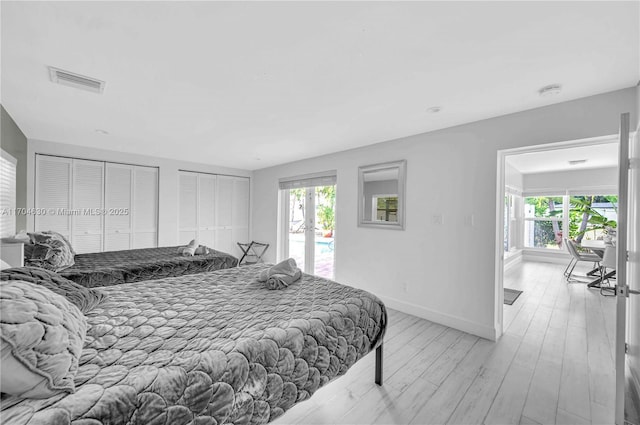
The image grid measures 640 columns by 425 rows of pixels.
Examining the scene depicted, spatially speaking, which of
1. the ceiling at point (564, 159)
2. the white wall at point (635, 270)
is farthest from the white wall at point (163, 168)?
the ceiling at point (564, 159)

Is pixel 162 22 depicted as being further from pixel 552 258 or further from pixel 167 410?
pixel 552 258

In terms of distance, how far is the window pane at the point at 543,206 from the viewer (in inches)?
281

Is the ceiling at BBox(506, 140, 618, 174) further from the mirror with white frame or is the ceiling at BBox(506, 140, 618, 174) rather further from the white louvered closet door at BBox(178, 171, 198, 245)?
the white louvered closet door at BBox(178, 171, 198, 245)

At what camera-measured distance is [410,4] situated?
1.29 m

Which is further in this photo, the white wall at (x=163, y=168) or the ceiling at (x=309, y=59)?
the white wall at (x=163, y=168)

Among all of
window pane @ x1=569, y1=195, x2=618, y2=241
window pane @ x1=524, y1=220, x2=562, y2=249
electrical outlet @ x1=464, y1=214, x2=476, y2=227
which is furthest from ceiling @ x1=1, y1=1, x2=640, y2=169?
window pane @ x1=524, y1=220, x2=562, y2=249

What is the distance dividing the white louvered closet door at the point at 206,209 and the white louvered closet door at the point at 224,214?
10 cm

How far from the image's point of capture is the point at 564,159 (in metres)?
5.30

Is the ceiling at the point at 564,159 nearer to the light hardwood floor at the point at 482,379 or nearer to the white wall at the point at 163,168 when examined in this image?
the light hardwood floor at the point at 482,379

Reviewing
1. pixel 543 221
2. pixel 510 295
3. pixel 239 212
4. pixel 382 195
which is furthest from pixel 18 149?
pixel 543 221

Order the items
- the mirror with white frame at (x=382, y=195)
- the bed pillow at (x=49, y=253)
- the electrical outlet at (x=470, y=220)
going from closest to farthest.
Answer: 1. the bed pillow at (x=49, y=253)
2. the electrical outlet at (x=470, y=220)
3. the mirror with white frame at (x=382, y=195)

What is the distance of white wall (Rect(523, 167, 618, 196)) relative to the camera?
20.2ft

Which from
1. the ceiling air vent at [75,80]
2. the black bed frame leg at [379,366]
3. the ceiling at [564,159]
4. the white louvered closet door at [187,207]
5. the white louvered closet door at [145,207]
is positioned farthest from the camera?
the white louvered closet door at [187,207]

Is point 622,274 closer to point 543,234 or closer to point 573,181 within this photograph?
point 573,181
